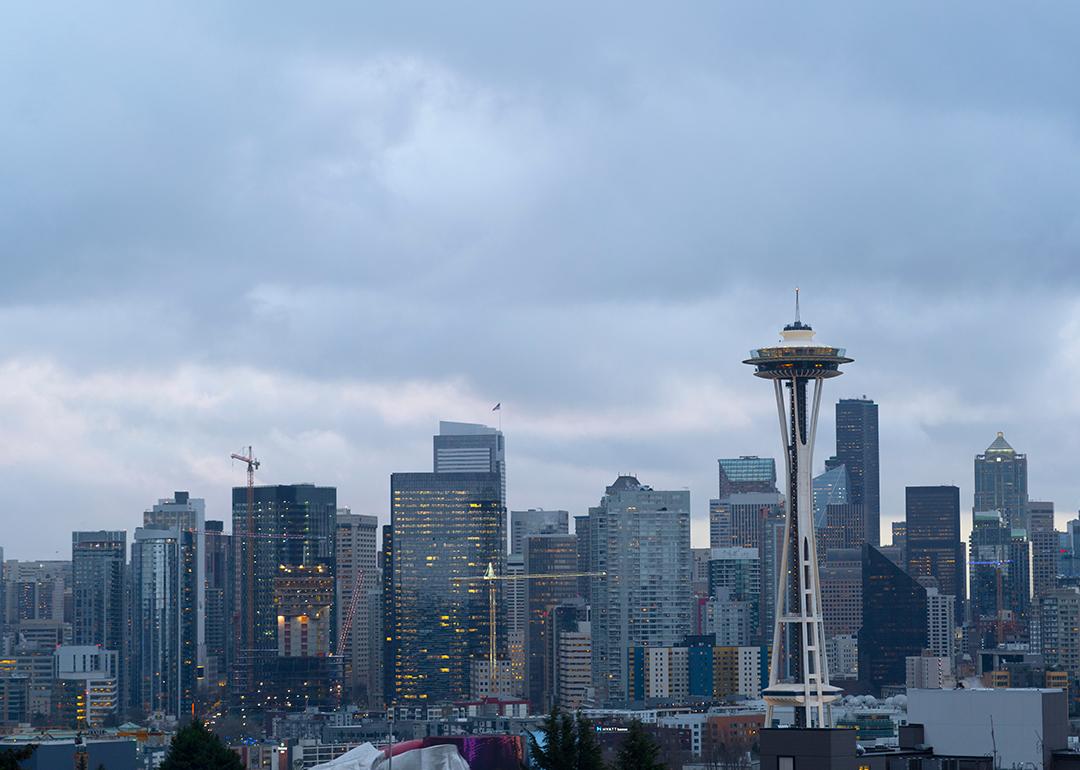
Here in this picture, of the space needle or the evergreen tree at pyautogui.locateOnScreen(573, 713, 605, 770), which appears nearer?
the evergreen tree at pyautogui.locateOnScreen(573, 713, 605, 770)

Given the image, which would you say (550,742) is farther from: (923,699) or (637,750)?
(923,699)

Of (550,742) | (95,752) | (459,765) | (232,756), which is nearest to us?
(550,742)

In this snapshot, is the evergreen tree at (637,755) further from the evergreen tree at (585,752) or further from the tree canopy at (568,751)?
the tree canopy at (568,751)

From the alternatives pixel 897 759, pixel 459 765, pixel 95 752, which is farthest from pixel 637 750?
pixel 95 752

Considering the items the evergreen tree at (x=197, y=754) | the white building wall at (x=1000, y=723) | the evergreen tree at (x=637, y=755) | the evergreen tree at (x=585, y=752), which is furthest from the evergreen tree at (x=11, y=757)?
the white building wall at (x=1000, y=723)

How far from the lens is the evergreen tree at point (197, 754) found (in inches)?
3073

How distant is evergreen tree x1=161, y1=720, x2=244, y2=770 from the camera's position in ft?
256

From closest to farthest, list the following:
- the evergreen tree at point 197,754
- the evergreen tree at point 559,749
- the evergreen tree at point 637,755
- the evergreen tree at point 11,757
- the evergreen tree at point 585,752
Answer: the evergreen tree at point 11,757 → the evergreen tree at point 637,755 → the evergreen tree at point 585,752 → the evergreen tree at point 559,749 → the evergreen tree at point 197,754

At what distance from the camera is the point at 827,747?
56.2 m

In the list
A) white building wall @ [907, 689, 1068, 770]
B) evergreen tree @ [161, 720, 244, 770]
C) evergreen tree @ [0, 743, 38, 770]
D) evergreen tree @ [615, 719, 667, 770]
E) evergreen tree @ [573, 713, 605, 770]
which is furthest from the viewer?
evergreen tree @ [161, 720, 244, 770]

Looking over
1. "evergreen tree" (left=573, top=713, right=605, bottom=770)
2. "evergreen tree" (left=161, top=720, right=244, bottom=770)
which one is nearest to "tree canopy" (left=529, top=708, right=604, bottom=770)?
"evergreen tree" (left=573, top=713, right=605, bottom=770)

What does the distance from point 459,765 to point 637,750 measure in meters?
64.9

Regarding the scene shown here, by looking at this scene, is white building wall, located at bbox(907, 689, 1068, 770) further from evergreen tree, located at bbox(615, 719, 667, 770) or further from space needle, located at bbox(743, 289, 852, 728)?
space needle, located at bbox(743, 289, 852, 728)

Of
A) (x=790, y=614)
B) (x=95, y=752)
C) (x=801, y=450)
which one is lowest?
(x=95, y=752)
